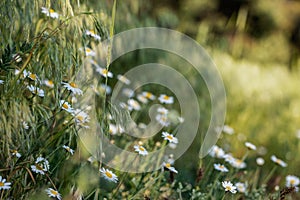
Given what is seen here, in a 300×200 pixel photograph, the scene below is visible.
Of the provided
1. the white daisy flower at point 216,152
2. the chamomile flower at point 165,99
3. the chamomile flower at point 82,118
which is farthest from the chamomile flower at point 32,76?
the white daisy flower at point 216,152

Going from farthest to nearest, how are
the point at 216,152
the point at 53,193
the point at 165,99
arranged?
the point at 165,99 → the point at 216,152 → the point at 53,193

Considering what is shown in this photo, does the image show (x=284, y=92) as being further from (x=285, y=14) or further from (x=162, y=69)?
(x=285, y=14)

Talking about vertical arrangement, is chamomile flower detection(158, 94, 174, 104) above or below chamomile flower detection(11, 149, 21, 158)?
below

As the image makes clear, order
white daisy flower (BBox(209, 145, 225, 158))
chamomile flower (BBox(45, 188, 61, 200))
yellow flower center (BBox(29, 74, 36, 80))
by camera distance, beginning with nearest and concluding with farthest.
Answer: chamomile flower (BBox(45, 188, 61, 200)) → yellow flower center (BBox(29, 74, 36, 80)) → white daisy flower (BBox(209, 145, 225, 158))

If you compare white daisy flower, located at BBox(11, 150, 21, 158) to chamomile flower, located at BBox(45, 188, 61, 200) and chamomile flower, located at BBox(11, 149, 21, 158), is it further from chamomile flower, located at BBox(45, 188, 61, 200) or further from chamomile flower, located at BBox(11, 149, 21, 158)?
chamomile flower, located at BBox(45, 188, 61, 200)

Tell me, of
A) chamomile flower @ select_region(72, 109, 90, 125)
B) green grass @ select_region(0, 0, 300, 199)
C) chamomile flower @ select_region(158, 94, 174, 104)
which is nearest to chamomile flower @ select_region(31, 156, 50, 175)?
green grass @ select_region(0, 0, 300, 199)

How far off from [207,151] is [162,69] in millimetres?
1245

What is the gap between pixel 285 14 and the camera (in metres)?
6.12

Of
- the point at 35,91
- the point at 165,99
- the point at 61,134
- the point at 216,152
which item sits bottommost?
the point at 216,152

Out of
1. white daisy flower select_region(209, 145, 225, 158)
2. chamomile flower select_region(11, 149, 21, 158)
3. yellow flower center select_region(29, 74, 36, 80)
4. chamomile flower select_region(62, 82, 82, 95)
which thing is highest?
yellow flower center select_region(29, 74, 36, 80)

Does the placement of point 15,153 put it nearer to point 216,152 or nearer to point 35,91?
point 35,91

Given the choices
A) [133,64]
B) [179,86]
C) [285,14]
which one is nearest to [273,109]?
[179,86]

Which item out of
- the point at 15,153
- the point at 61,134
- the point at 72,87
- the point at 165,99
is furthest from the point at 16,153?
the point at 165,99

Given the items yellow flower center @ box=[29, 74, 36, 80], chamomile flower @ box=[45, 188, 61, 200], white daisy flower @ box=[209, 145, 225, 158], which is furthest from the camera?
white daisy flower @ box=[209, 145, 225, 158]
